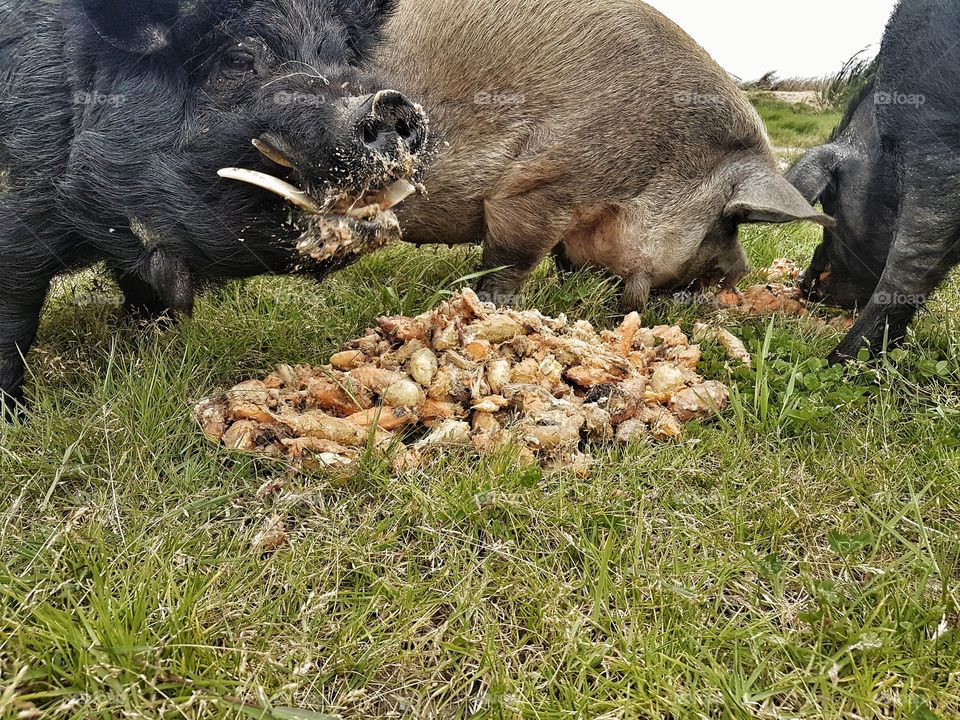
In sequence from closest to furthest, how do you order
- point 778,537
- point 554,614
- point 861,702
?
point 861,702, point 554,614, point 778,537

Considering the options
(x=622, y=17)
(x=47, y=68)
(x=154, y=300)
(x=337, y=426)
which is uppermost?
(x=622, y=17)

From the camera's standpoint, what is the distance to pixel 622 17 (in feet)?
11.9

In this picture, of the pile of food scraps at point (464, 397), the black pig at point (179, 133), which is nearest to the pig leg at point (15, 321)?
the black pig at point (179, 133)

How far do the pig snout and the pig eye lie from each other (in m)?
0.46

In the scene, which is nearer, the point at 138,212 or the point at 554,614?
the point at 554,614

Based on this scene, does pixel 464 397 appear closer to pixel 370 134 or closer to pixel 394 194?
pixel 394 194

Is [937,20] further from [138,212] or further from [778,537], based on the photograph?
[138,212]

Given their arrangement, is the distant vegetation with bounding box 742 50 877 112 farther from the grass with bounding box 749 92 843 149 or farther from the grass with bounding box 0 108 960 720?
the grass with bounding box 0 108 960 720

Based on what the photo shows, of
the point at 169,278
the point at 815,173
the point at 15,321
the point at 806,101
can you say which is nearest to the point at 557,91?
the point at 815,173

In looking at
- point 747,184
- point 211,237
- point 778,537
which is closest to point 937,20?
point 747,184

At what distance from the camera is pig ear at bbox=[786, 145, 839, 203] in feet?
11.7

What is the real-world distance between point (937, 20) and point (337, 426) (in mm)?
2693

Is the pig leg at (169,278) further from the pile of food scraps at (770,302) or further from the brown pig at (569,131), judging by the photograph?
the pile of food scraps at (770,302)

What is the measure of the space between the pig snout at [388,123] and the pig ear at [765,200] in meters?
1.93
